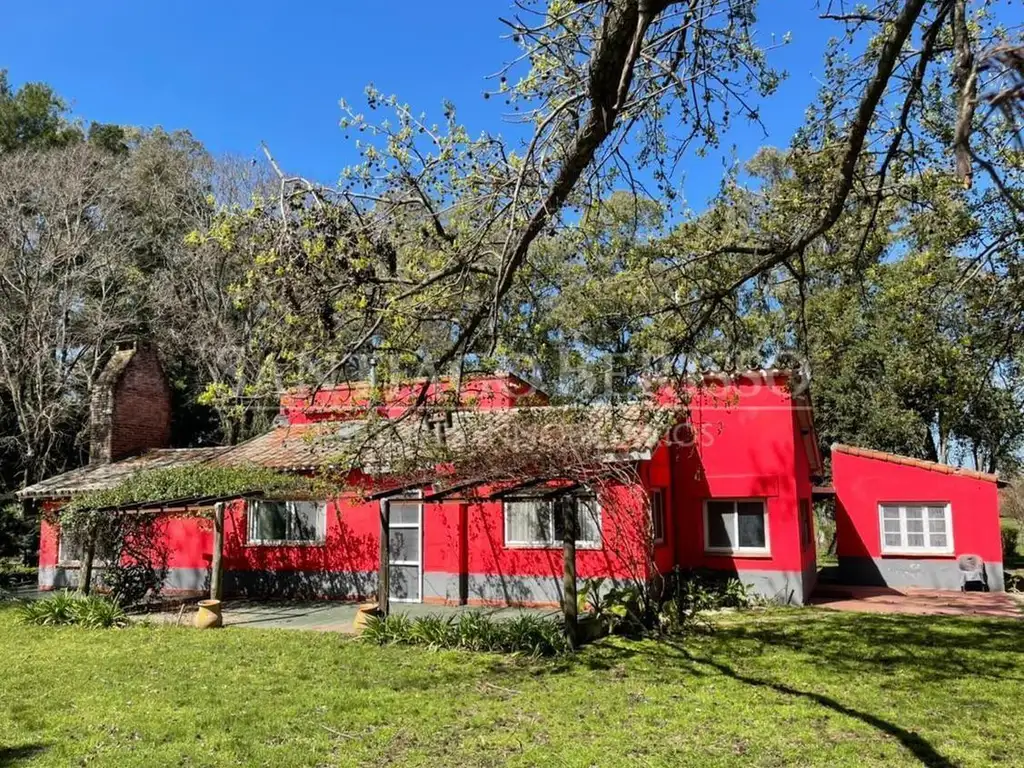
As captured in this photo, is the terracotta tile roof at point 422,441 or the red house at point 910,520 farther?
the red house at point 910,520

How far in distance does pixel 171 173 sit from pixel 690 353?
1070 inches

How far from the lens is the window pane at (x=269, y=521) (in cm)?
1719

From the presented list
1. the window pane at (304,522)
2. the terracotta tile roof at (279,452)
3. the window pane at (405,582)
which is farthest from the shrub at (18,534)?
the window pane at (405,582)

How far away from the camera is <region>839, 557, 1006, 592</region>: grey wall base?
58.2 feet

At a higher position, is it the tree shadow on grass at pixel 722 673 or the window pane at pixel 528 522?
the window pane at pixel 528 522

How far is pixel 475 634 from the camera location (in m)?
10.6

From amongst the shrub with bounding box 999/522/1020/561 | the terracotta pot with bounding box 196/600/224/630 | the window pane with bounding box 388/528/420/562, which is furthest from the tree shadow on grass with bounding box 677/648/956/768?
the shrub with bounding box 999/522/1020/561

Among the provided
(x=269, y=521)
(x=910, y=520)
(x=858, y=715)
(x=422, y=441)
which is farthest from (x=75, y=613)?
(x=910, y=520)

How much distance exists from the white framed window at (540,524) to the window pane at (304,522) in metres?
4.57

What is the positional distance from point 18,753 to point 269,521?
11.2 m

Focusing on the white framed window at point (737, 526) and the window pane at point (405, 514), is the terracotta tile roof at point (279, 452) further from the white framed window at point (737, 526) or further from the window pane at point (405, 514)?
the white framed window at point (737, 526)

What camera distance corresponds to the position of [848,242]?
10320 mm

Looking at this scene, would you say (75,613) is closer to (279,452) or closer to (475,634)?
(279,452)

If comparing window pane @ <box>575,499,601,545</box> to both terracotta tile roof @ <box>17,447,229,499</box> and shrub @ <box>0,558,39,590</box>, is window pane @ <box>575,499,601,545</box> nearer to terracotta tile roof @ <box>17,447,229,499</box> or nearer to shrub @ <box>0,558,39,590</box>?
terracotta tile roof @ <box>17,447,229,499</box>
